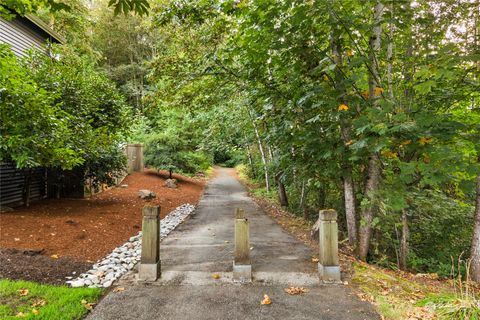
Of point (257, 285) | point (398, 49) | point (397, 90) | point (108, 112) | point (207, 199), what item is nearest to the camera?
point (257, 285)

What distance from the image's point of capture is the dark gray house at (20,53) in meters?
8.42

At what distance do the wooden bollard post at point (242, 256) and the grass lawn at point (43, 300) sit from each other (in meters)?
1.76

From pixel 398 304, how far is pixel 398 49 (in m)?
5.13

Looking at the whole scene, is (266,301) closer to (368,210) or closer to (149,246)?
(149,246)

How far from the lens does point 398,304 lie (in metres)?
3.45

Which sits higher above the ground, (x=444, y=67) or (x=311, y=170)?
(x=444, y=67)

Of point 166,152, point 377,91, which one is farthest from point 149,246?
point 166,152

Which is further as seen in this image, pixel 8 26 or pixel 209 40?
pixel 8 26

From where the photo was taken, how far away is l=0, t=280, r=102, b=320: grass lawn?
301 cm

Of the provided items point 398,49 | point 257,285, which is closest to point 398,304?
point 257,285

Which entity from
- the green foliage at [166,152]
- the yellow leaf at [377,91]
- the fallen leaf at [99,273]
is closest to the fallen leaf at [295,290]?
the fallen leaf at [99,273]

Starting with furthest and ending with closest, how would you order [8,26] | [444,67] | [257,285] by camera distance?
[8,26], [257,285], [444,67]

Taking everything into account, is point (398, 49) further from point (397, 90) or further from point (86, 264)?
point (86, 264)

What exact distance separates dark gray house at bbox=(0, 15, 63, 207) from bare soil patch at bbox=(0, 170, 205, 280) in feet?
3.16
